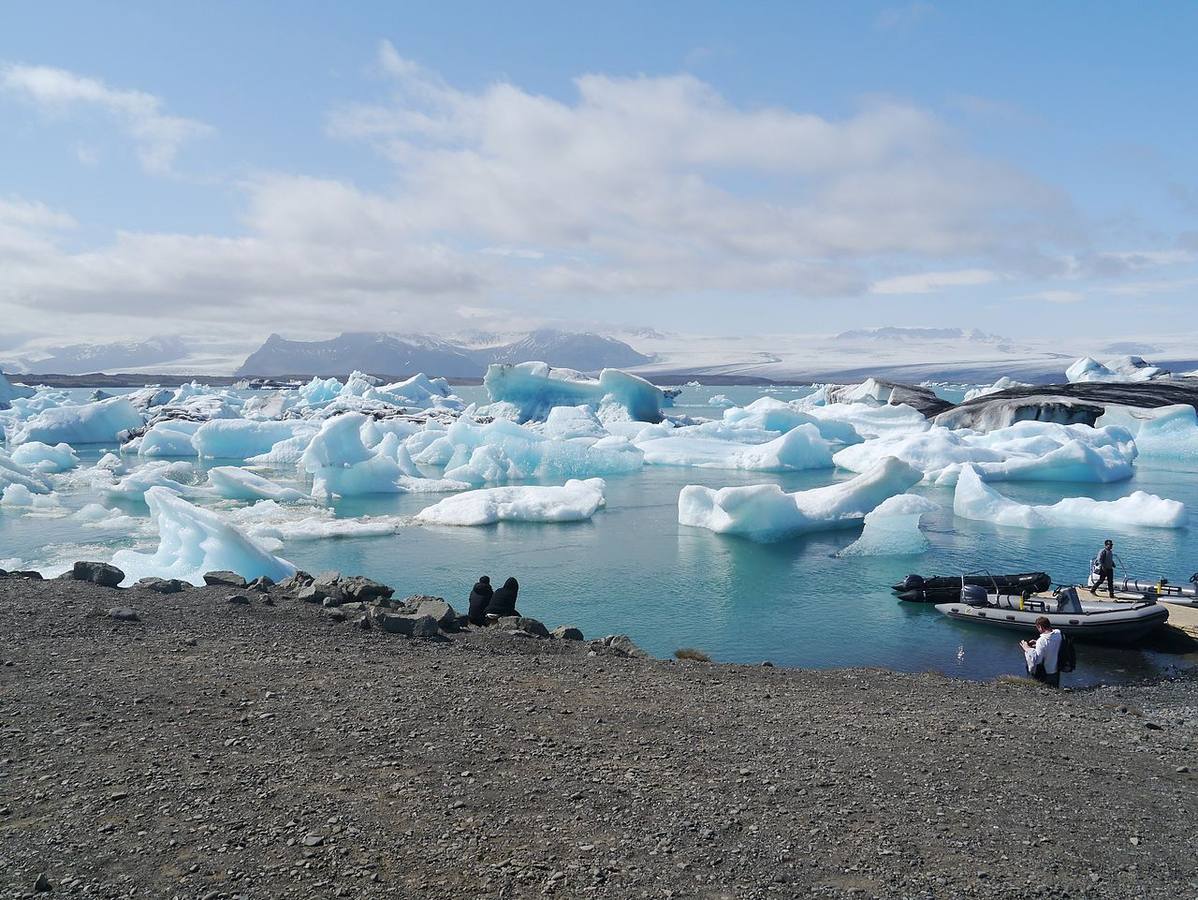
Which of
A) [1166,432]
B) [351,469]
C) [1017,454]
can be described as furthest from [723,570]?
[1166,432]

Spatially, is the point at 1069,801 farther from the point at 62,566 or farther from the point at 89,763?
the point at 62,566

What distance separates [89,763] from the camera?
3.61 meters

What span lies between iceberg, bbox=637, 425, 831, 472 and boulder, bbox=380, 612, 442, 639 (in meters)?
18.0

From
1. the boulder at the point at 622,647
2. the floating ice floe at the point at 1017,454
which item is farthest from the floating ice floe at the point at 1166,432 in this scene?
the boulder at the point at 622,647

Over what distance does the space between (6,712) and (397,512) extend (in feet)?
40.4

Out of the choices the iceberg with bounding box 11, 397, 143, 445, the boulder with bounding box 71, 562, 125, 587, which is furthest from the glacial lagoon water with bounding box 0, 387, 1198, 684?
the iceberg with bounding box 11, 397, 143, 445

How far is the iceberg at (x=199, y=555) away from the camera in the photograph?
9633 millimetres

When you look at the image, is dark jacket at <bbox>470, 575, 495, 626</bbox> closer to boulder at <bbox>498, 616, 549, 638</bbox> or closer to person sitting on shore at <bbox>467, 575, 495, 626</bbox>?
person sitting on shore at <bbox>467, 575, 495, 626</bbox>

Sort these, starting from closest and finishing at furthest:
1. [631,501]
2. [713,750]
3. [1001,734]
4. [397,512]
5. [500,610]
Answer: [713,750], [1001,734], [500,610], [397,512], [631,501]

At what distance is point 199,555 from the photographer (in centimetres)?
1003

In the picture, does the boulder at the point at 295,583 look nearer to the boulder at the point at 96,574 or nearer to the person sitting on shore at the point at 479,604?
the boulder at the point at 96,574

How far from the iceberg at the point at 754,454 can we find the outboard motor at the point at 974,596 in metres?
13.9

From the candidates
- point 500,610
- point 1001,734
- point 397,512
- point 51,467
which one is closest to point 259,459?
point 51,467

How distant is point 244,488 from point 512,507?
5.67m
